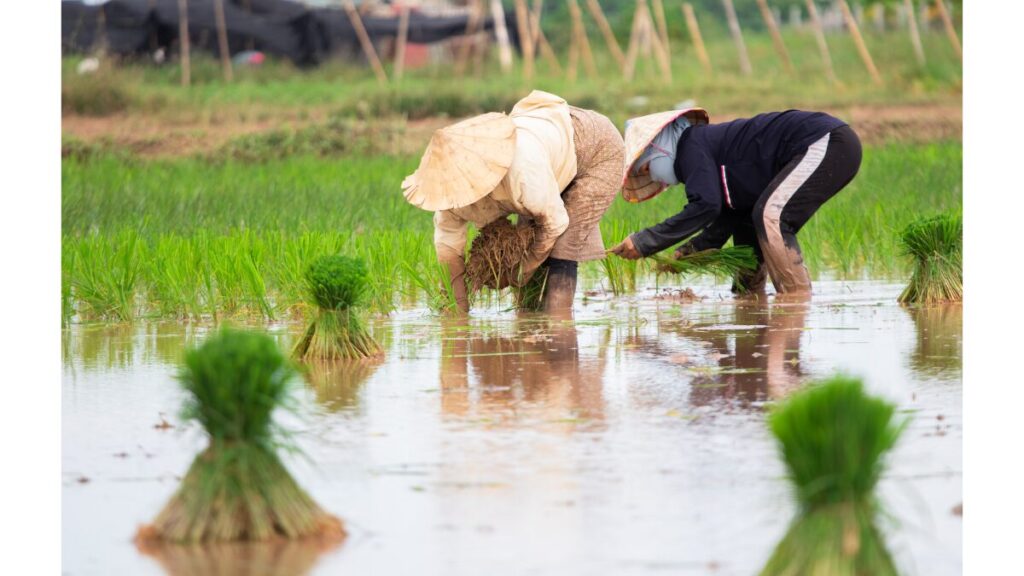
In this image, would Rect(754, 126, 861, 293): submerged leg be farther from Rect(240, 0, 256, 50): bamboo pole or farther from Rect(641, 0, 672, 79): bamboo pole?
Rect(240, 0, 256, 50): bamboo pole

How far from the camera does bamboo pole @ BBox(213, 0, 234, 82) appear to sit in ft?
62.6

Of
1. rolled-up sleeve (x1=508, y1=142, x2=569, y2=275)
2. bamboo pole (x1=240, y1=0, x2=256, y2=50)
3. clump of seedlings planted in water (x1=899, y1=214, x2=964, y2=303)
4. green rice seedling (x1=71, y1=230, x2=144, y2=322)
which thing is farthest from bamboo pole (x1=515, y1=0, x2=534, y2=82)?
rolled-up sleeve (x1=508, y1=142, x2=569, y2=275)

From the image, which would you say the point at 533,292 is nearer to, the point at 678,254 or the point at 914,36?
the point at 678,254

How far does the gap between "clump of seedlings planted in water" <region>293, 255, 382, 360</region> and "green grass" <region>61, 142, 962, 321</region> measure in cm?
65

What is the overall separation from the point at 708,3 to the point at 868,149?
21669 mm

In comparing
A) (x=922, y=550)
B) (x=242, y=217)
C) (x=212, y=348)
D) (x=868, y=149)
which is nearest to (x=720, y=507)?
(x=922, y=550)

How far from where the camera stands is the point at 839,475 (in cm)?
262

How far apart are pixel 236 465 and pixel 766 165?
4.35 metres

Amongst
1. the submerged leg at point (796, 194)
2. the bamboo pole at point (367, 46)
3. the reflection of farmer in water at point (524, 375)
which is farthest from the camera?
the bamboo pole at point (367, 46)

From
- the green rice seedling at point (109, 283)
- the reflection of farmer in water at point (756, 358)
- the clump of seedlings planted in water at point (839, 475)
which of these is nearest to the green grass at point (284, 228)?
the green rice seedling at point (109, 283)

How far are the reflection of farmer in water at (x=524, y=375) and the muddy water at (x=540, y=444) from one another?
0.5 inches

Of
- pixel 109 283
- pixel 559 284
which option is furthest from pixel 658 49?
pixel 109 283

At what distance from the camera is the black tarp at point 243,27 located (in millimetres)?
19562

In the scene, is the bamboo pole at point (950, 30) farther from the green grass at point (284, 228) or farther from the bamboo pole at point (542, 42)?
the green grass at point (284, 228)
